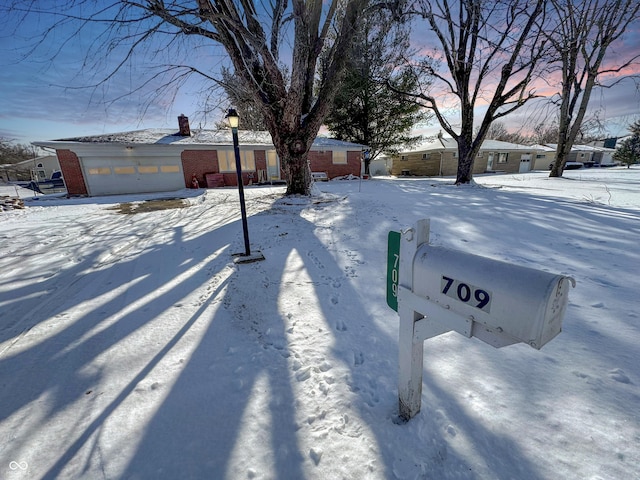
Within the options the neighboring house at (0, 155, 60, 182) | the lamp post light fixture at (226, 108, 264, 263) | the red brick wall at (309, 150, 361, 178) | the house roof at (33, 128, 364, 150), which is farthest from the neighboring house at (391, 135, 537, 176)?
the neighboring house at (0, 155, 60, 182)

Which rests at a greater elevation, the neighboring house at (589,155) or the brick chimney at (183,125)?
the brick chimney at (183,125)

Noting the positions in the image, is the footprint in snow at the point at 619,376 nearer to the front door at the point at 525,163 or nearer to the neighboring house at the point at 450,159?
the neighboring house at the point at 450,159

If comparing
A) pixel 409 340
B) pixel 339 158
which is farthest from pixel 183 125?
pixel 409 340

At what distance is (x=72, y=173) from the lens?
43.5 feet

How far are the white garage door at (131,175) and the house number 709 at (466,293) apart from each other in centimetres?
1711

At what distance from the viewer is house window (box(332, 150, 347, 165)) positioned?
19.8 meters

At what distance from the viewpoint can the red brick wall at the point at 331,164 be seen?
62.7 ft

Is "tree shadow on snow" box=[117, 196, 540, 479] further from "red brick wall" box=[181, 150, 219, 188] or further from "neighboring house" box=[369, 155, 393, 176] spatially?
"neighboring house" box=[369, 155, 393, 176]

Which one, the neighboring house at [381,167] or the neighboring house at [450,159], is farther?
the neighboring house at [381,167]

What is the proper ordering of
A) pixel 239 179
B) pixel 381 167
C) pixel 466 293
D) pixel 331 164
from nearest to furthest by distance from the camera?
pixel 466 293 < pixel 239 179 < pixel 331 164 < pixel 381 167

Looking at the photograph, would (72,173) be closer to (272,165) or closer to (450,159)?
(272,165)

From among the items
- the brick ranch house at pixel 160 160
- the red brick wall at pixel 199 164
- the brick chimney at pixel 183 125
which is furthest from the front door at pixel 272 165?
the brick chimney at pixel 183 125

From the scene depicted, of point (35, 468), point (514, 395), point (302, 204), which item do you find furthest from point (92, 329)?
point (302, 204)

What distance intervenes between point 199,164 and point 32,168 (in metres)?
37.5
